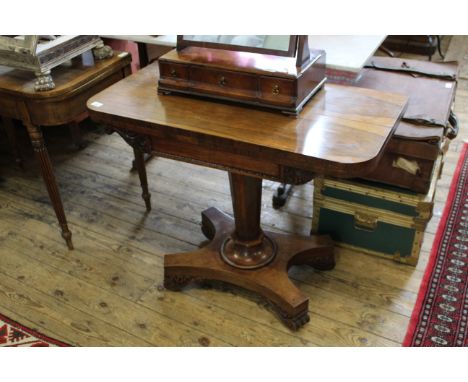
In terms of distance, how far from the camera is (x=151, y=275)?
194cm

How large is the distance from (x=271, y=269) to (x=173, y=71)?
77 centimetres

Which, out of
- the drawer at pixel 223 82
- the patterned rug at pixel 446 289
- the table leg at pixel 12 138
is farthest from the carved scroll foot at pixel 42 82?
the patterned rug at pixel 446 289

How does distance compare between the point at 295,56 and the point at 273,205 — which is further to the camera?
the point at 273,205

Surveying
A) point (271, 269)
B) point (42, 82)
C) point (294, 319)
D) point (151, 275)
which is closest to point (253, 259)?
point (271, 269)

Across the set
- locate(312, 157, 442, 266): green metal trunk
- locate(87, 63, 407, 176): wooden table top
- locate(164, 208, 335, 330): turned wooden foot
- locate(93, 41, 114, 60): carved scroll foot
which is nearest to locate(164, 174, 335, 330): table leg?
locate(164, 208, 335, 330): turned wooden foot

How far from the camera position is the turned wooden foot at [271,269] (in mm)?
1667

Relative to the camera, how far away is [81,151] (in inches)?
109

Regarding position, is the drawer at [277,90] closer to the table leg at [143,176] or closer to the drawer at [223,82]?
the drawer at [223,82]

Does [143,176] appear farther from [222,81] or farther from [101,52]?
[222,81]

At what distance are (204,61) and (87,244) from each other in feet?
3.43

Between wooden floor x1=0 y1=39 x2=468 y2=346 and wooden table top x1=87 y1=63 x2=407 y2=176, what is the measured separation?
72cm

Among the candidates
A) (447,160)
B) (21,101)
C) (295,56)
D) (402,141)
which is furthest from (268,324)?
(447,160)

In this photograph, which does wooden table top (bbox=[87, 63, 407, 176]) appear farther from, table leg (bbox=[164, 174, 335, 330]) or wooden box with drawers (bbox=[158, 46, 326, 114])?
table leg (bbox=[164, 174, 335, 330])

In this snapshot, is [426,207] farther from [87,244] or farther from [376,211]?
[87,244]
